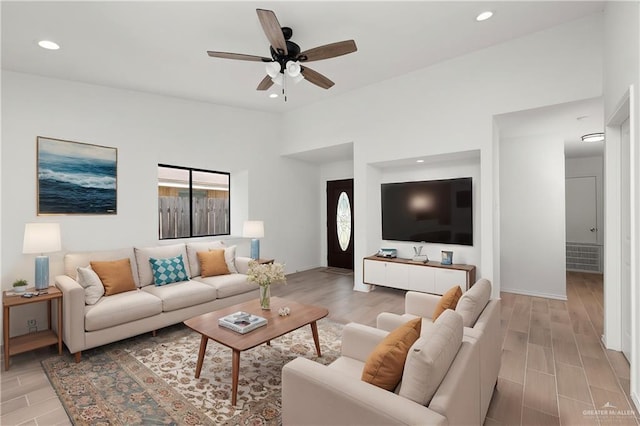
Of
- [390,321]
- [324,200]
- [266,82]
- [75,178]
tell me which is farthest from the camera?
[324,200]

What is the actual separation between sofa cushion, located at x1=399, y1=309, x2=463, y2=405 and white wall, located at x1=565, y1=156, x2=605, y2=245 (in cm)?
718

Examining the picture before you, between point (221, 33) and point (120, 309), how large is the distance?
293 cm

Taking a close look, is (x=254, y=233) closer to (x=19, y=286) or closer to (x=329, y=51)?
(x=19, y=286)

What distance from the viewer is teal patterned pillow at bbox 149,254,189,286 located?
12.1 feet

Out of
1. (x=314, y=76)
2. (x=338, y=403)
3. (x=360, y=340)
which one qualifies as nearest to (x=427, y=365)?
(x=338, y=403)

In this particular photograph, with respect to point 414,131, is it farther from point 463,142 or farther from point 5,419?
point 5,419

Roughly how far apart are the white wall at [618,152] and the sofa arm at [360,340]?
5.78 feet

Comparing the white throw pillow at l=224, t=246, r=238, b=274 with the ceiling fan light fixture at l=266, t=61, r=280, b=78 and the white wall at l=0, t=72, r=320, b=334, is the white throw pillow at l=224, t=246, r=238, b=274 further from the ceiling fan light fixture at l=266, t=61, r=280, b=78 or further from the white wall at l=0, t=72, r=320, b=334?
the ceiling fan light fixture at l=266, t=61, r=280, b=78

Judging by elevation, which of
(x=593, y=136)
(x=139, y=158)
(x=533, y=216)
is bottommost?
(x=533, y=216)

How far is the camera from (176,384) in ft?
7.75

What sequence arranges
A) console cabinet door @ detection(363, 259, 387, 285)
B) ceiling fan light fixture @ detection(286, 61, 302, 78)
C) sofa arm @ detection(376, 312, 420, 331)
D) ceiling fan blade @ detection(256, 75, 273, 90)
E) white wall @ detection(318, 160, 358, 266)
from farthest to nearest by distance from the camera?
white wall @ detection(318, 160, 358, 266) → console cabinet door @ detection(363, 259, 387, 285) → ceiling fan blade @ detection(256, 75, 273, 90) → ceiling fan light fixture @ detection(286, 61, 302, 78) → sofa arm @ detection(376, 312, 420, 331)

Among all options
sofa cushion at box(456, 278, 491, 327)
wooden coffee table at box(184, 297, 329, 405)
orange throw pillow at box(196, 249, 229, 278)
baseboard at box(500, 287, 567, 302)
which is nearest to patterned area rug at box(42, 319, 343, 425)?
wooden coffee table at box(184, 297, 329, 405)

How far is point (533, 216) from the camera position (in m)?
4.68

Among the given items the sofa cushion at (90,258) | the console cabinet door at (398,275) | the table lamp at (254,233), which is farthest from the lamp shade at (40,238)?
the console cabinet door at (398,275)
